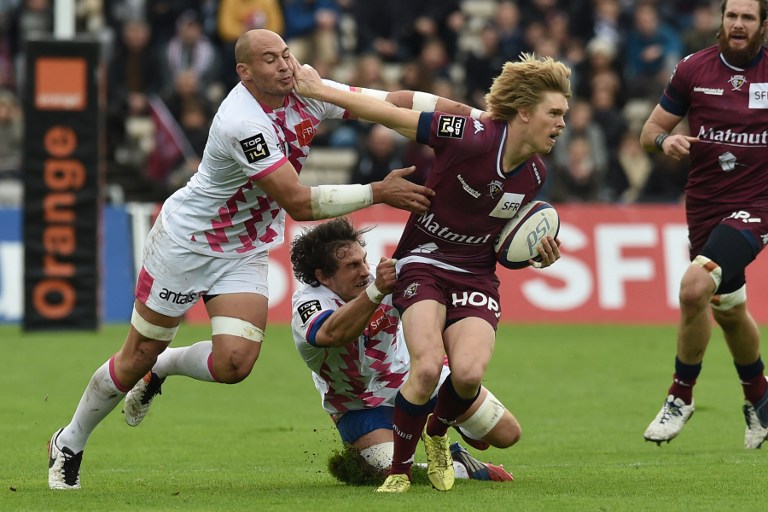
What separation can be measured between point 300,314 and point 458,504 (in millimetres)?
1492

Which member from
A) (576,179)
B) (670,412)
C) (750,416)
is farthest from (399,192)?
(576,179)

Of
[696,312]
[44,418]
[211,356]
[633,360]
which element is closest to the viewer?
[211,356]

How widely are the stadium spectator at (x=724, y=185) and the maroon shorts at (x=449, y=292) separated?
1.65 m

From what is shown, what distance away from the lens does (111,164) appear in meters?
19.0

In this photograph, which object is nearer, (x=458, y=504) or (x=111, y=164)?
(x=458, y=504)

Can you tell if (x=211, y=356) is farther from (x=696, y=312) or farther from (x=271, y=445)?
(x=696, y=312)

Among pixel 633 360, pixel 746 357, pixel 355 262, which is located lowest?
pixel 633 360

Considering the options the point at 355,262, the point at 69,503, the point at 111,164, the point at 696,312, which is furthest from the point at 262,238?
the point at 111,164

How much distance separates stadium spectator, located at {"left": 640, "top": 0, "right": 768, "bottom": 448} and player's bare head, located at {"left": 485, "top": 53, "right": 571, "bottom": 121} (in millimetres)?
1415

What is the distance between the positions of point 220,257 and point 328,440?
7.03ft

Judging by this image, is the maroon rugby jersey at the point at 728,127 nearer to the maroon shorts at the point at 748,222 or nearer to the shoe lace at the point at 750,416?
the maroon shorts at the point at 748,222

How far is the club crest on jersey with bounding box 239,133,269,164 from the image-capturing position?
7.29 metres

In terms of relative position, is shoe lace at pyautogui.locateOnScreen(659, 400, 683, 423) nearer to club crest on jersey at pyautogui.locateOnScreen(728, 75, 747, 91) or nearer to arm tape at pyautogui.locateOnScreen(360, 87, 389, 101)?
club crest on jersey at pyautogui.locateOnScreen(728, 75, 747, 91)

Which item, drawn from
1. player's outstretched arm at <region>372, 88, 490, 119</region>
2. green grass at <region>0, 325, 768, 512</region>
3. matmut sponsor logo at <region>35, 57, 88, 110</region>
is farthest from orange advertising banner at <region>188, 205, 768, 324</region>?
player's outstretched arm at <region>372, 88, 490, 119</region>
